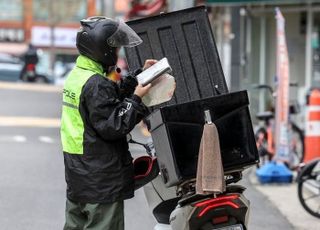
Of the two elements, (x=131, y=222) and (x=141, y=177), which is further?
(x=131, y=222)

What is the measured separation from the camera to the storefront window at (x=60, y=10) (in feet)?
163

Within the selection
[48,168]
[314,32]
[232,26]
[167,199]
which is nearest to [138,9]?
[232,26]

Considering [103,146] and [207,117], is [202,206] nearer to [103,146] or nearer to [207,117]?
[207,117]

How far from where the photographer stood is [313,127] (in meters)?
9.23

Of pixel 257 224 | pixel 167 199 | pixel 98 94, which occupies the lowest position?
pixel 257 224

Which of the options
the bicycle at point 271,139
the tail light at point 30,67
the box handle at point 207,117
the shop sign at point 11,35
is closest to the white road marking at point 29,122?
the bicycle at point 271,139

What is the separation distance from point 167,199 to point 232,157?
60 centimetres

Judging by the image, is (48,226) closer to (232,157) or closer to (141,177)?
(141,177)

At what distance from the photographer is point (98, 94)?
3896mm

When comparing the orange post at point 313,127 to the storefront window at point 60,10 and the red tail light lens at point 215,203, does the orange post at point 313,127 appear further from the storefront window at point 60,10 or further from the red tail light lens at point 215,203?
the storefront window at point 60,10

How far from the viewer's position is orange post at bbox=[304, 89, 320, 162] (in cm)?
910

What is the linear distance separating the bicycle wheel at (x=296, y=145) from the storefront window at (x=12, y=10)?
48.8 m

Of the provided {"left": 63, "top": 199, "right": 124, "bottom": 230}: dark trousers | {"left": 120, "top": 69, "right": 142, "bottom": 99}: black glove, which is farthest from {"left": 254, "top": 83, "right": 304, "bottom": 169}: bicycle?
{"left": 63, "top": 199, "right": 124, "bottom": 230}: dark trousers

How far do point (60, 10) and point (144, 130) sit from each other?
37.6 meters
